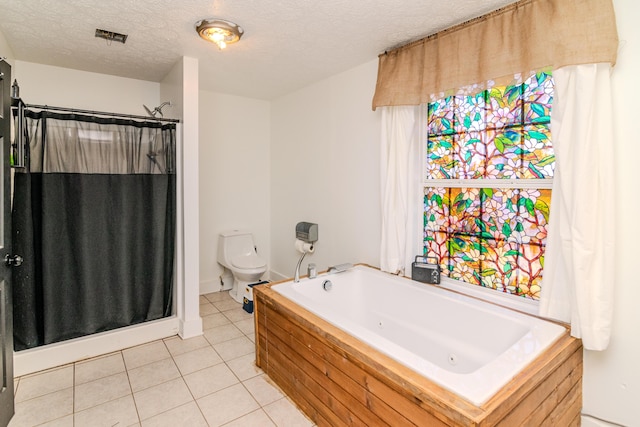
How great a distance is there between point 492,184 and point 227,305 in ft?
9.05

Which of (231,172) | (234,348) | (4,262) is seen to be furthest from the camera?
(231,172)

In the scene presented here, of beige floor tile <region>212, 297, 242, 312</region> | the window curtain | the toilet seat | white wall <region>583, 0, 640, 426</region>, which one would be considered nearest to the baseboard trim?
beige floor tile <region>212, 297, 242, 312</region>

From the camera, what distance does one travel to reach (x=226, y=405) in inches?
77.1

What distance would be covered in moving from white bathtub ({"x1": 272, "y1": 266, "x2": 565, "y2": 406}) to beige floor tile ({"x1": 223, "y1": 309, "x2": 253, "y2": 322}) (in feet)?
3.50

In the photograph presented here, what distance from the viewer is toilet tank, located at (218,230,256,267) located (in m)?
3.68

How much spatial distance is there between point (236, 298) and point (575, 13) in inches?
139

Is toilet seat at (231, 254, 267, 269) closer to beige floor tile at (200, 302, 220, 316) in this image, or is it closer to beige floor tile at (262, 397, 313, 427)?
beige floor tile at (200, 302, 220, 316)

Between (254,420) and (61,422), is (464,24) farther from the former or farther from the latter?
(61,422)

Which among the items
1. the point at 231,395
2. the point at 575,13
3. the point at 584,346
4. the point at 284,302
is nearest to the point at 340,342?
the point at 284,302

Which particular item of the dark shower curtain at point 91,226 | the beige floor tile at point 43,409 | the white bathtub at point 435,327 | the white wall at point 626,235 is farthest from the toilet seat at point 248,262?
the white wall at point 626,235

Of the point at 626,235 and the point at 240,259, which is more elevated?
the point at 626,235

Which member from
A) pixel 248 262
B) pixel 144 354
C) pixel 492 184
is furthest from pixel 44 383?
pixel 492 184

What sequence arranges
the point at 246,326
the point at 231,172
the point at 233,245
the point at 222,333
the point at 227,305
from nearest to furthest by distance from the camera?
the point at 222,333 < the point at 246,326 < the point at 227,305 < the point at 233,245 < the point at 231,172

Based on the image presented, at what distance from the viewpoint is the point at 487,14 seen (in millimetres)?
1934
